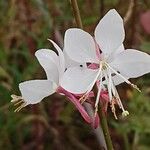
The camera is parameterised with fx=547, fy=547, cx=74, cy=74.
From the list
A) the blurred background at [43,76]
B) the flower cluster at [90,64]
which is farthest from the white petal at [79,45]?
the blurred background at [43,76]

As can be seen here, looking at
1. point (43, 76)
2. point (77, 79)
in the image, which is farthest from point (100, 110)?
point (43, 76)

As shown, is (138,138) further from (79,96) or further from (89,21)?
(79,96)

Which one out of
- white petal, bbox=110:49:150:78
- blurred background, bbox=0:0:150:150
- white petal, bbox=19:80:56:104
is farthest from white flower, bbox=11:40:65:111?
blurred background, bbox=0:0:150:150

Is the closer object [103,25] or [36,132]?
[103,25]

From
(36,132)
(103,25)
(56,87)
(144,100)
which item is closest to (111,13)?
(103,25)

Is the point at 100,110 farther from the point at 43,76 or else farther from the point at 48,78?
the point at 43,76

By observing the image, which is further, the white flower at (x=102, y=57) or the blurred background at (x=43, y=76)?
the blurred background at (x=43, y=76)

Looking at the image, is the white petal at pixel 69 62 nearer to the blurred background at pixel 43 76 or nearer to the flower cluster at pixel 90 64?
the flower cluster at pixel 90 64
